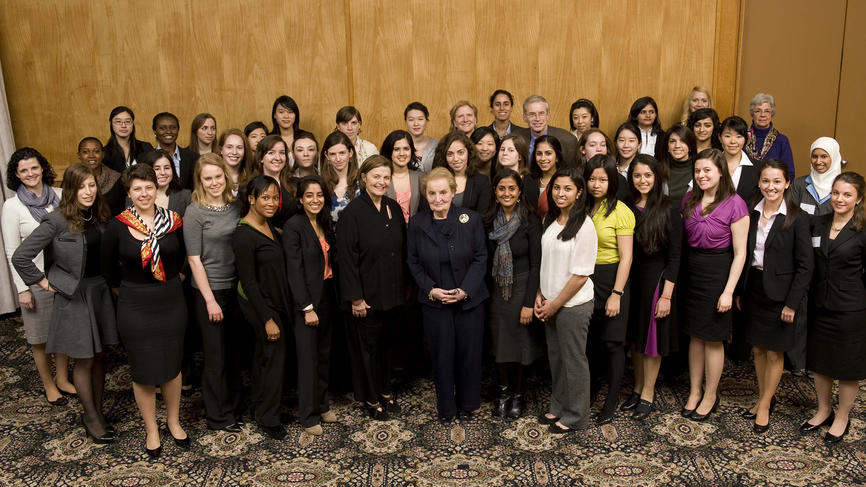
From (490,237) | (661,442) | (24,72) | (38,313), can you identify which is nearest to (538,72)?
(490,237)

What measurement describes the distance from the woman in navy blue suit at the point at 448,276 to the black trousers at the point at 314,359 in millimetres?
565

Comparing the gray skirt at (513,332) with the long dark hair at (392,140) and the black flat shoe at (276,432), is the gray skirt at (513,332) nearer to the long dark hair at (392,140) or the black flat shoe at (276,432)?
the long dark hair at (392,140)

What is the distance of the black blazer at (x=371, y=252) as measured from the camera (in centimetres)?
387

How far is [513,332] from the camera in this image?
158 inches

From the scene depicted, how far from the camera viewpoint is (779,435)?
12.6 feet

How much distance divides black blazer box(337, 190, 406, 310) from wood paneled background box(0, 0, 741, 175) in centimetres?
247

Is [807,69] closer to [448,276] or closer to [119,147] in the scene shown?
[448,276]

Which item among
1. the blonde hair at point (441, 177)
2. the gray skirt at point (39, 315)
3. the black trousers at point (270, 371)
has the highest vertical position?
the blonde hair at point (441, 177)

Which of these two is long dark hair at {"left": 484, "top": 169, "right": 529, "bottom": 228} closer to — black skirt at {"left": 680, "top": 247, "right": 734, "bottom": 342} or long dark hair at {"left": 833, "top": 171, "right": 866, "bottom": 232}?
black skirt at {"left": 680, "top": 247, "right": 734, "bottom": 342}

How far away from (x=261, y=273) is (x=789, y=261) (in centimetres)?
288

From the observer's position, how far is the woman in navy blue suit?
3.82m

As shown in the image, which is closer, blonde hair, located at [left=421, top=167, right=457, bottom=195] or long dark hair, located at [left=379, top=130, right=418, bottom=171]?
blonde hair, located at [left=421, top=167, right=457, bottom=195]

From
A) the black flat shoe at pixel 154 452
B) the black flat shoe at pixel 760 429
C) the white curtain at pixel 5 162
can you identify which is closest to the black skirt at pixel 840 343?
the black flat shoe at pixel 760 429

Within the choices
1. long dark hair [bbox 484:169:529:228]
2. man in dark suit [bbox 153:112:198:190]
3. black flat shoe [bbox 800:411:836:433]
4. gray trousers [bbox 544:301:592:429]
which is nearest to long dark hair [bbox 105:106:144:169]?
man in dark suit [bbox 153:112:198:190]
